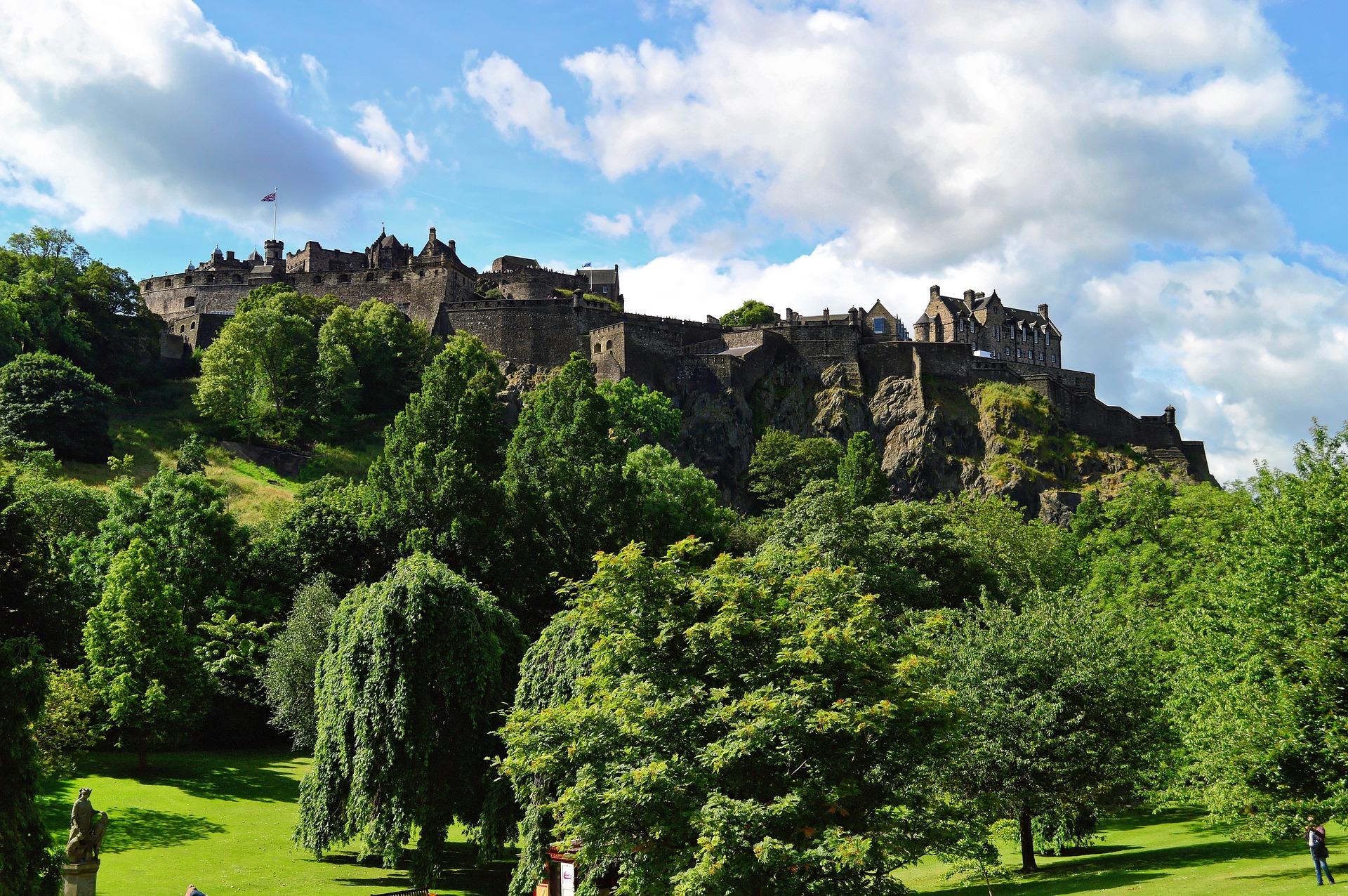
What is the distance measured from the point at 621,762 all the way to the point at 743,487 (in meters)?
59.2

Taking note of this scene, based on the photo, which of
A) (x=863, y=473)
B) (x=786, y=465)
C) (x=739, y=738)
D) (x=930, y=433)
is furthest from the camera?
(x=930, y=433)

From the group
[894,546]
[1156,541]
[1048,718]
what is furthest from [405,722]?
[1156,541]

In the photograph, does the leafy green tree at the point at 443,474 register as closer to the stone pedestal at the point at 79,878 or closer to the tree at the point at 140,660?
the tree at the point at 140,660

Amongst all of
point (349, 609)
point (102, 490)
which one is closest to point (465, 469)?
point (349, 609)

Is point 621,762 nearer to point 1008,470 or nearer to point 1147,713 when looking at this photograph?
point 1147,713

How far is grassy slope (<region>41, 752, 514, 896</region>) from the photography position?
2397cm

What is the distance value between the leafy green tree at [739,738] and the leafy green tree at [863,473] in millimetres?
46419

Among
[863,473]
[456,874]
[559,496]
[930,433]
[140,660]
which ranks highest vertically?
[930,433]

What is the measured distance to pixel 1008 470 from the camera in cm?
7994

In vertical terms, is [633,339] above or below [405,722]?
above

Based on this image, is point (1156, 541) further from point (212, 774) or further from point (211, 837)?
point (211, 837)

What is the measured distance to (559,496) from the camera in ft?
150

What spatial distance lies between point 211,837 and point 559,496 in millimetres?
20146

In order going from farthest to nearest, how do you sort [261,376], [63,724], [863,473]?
1. [261,376]
2. [863,473]
3. [63,724]
